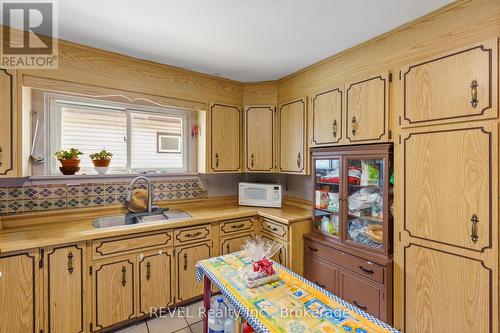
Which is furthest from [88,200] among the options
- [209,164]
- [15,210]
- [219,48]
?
[219,48]

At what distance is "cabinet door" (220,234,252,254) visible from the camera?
2.56 metres

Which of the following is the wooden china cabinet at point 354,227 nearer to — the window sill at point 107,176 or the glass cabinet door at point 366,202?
the glass cabinet door at point 366,202

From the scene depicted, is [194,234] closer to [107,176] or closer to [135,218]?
[135,218]

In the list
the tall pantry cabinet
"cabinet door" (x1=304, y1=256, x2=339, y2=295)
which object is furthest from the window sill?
the tall pantry cabinet

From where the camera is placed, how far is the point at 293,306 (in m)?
1.22

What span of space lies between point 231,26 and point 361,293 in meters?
2.38

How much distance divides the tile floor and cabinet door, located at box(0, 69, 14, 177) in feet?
5.22

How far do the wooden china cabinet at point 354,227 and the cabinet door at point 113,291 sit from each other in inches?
66.2

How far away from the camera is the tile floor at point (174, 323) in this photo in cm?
204

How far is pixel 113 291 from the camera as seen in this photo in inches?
78.4

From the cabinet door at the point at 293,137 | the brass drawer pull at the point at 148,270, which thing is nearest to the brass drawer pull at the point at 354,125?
the cabinet door at the point at 293,137

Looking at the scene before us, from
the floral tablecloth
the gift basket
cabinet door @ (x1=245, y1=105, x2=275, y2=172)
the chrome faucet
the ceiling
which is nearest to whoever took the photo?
the floral tablecloth

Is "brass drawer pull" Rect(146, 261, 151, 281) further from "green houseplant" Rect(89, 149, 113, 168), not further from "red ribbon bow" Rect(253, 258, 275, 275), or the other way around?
"red ribbon bow" Rect(253, 258, 275, 275)

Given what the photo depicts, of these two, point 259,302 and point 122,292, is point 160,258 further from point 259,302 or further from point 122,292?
point 259,302
